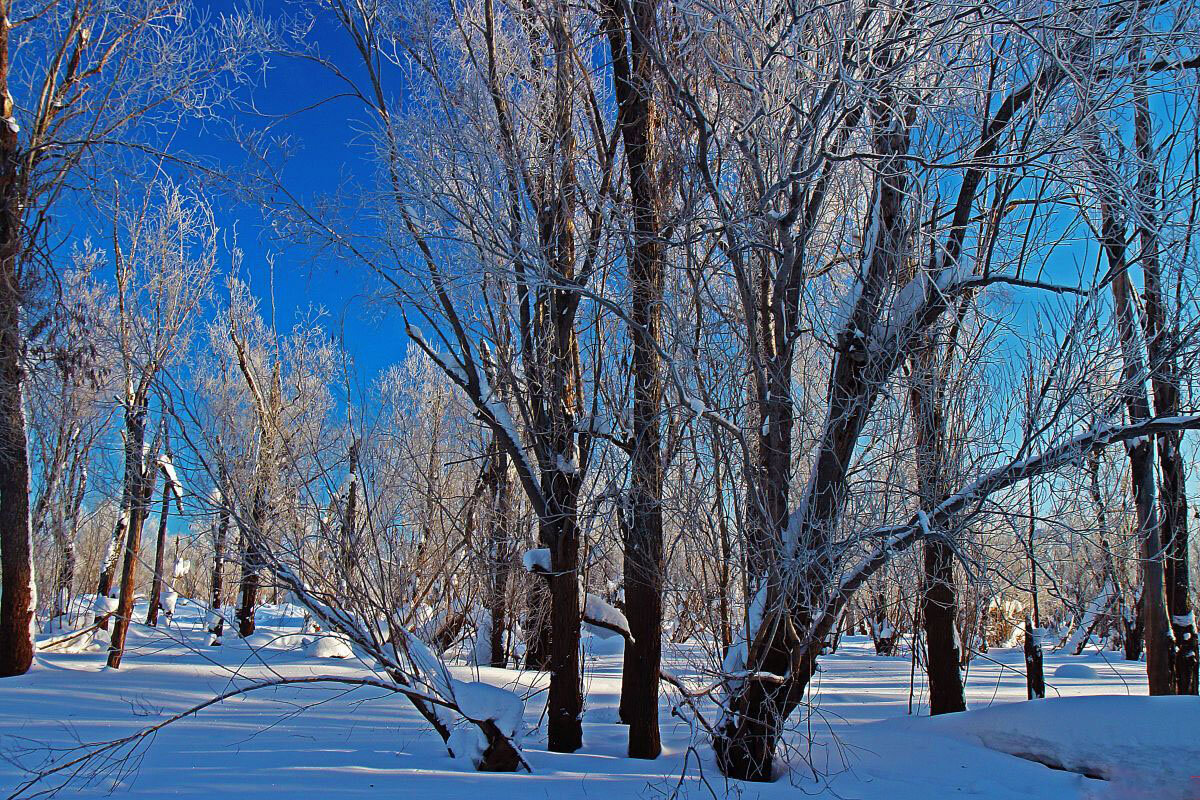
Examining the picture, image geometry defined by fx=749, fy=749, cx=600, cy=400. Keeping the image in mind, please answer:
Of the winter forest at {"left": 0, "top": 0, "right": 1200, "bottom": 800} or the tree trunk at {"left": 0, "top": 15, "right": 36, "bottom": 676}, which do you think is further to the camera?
the tree trunk at {"left": 0, "top": 15, "right": 36, "bottom": 676}

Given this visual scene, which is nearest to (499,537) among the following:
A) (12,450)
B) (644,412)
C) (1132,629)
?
(644,412)

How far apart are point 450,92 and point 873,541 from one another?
16.0 feet

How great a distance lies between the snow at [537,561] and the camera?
6215 millimetres

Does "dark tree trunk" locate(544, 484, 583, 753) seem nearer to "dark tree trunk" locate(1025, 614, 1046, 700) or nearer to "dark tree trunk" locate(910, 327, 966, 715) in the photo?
"dark tree trunk" locate(910, 327, 966, 715)

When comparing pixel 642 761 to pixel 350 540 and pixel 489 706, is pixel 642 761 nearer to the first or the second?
pixel 489 706

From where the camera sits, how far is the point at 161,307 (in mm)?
10961

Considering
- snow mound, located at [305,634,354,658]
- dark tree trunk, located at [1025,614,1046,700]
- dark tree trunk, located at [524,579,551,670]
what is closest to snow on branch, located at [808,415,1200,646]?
dark tree trunk, located at [524,579,551,670]

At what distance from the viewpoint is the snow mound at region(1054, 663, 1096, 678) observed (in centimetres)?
1539

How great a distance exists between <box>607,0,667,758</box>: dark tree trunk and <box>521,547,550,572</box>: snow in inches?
26.4

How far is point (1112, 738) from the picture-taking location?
4.75 meters

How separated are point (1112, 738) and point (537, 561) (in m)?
4.13

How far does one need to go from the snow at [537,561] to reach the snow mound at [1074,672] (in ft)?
46.4

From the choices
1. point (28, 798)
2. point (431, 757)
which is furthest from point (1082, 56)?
point (28, 798)

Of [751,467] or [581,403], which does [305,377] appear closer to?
[581,403]
